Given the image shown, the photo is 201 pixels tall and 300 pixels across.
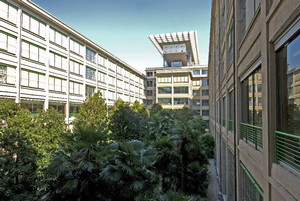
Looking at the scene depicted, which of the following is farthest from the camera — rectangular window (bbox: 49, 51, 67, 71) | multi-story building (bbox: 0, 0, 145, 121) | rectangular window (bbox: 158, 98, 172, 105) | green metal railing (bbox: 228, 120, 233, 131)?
rectangular window (bbox: 158, 98, 172, 105)

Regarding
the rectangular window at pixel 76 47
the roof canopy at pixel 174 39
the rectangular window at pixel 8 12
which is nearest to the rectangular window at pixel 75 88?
the rectangular window at pixel 76 47

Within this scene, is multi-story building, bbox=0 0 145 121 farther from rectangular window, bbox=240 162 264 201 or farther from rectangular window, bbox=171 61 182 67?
rectangular window, bbox=171 61 182 67

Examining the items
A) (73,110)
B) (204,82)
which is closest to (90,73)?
(73,110)

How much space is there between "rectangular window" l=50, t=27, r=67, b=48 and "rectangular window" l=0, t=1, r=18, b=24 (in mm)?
5988

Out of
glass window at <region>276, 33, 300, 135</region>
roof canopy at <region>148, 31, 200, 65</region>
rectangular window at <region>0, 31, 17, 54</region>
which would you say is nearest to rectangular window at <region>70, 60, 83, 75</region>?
rectangular window at <region>0, 31, 17, 54</region>

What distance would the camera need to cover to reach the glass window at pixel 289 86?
421cm

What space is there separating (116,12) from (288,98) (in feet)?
47.4

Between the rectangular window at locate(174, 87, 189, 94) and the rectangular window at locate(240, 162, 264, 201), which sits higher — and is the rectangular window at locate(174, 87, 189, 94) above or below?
above

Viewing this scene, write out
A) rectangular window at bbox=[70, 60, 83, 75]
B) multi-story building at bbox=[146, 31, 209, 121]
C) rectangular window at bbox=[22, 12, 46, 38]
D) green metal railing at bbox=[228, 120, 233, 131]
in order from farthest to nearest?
multi-story building at bbox=[146, 31, 209, 121], rectangular window at bbox=[70, 60, 83, 75], rectangular window at bbox=[22, 12, 46, 38], green metal railing at bbox=[228, 120, 233, 131]

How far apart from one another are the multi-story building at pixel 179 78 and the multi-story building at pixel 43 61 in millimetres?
23570

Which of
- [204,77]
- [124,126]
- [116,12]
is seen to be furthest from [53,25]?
[204,77]

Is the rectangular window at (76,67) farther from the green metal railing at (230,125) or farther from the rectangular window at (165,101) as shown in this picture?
the rectangular window at (165,101)

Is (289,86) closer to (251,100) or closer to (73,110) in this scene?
(251,100)

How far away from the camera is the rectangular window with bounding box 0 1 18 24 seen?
2305 cm
